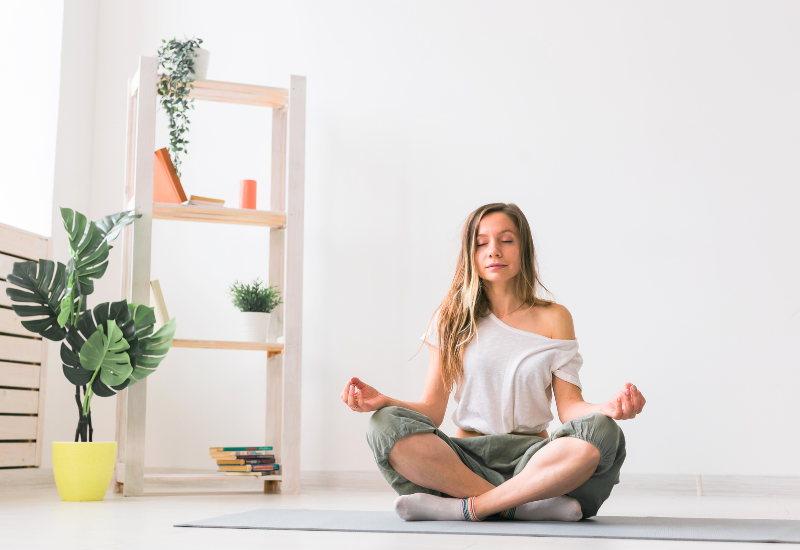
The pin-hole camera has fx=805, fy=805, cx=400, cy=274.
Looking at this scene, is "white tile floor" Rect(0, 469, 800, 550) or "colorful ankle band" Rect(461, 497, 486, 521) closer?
"white tile floor" Rect(0, 469, 800, 550)

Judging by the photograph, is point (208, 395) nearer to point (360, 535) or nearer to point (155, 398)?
point (155, 398)

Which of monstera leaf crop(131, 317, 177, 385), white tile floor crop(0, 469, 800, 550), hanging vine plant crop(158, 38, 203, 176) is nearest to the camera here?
Answer: white tile floor crop(0, 469, 800, 550)

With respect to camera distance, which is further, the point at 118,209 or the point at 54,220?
the point at 118,209

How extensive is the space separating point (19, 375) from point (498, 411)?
192 centimetres

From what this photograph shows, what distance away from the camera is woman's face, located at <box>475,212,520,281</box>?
1.88 metres

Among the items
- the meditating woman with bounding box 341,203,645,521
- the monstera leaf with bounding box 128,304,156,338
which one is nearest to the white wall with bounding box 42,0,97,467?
the monstera leaf with bounding box 128,304,156,338

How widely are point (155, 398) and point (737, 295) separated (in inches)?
89.6

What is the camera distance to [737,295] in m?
2.94

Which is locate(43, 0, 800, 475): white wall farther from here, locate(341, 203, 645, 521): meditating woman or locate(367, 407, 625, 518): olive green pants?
locate(367, 407, 625, 518): olive green pants

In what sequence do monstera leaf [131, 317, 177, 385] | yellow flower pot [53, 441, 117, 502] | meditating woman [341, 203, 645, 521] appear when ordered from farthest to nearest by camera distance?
monstera leaf [131, 317, 177, 385] < yellow flower pot [53, 441, 117, 502] < meditating woman [341, 203, 645, 521]

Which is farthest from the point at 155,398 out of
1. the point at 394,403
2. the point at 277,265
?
the point at 394,403

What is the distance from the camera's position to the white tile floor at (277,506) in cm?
134

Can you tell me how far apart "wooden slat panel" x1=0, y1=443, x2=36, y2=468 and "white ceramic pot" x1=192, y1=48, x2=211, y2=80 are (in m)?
1.46

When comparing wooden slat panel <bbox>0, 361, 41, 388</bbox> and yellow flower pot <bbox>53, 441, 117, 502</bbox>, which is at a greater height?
wooden slat panel <bbox>0, 361, 41, 388</bbox>
